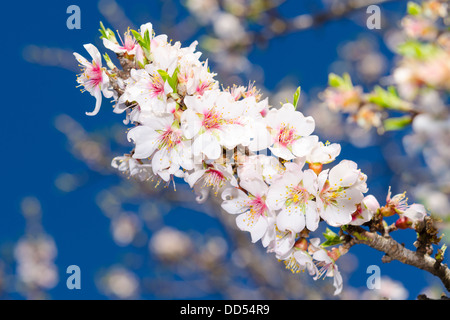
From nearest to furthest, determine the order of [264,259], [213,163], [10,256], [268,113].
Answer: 1. [213,163]
2. [268,113]
3. [10,256]
4. [264,259]

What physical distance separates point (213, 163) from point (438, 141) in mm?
794

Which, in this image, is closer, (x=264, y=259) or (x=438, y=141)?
(x=438, y=141)

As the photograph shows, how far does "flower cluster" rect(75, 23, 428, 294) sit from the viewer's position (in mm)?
1471

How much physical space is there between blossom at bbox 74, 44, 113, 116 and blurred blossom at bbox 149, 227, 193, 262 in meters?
6.03

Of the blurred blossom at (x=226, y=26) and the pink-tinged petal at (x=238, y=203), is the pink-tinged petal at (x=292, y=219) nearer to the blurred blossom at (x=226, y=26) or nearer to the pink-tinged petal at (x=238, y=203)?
the pink-tinged petal at (x=238, y=203)

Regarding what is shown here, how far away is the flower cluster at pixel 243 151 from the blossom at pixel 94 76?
7 cm

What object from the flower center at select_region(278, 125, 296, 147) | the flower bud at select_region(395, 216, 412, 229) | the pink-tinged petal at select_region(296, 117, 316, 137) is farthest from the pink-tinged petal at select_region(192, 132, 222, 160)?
the flower bud at select_region(395, 216, 412, 229)

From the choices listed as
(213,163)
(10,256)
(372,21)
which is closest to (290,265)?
(213,163)

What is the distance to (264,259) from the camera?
19.0 ft

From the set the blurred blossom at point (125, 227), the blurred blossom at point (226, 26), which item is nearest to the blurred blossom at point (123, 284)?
the blurred blossom at point (125, 227)

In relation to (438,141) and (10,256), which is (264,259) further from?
(438,141)

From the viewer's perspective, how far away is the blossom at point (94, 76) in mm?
1690

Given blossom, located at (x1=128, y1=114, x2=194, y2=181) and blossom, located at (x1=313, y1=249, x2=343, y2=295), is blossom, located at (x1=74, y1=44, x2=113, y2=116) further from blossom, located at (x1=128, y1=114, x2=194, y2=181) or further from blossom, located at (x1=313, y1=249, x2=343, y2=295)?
blossom, located at (x1=313, y1=249, x2=343, y2=295)

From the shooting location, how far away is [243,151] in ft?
5.05
